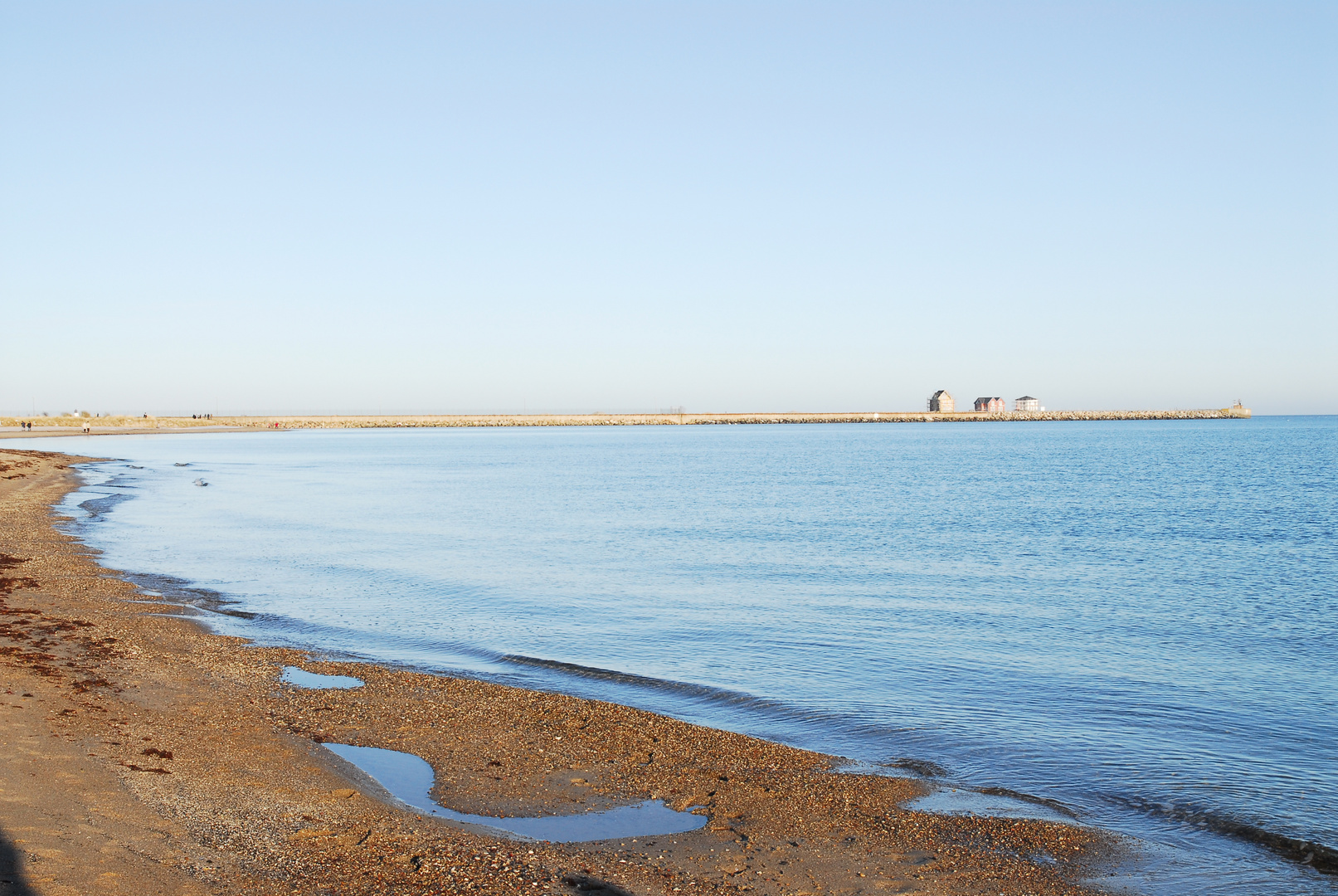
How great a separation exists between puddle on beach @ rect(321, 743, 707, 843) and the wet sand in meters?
0.20

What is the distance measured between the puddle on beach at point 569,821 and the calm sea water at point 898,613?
3.40 meters

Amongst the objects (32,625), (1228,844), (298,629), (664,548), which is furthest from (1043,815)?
(664,548)

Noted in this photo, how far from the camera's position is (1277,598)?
23.8 metres

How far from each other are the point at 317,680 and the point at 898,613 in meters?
12.9

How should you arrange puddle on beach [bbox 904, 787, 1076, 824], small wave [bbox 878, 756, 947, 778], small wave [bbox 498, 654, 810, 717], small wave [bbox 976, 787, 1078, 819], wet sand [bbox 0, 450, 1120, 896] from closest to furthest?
1. wet sand [bbox 0, 450, 1120, 896]
2. puddle on beach [bbox 904, 787, 1076, 824]
3. small wave [bbox 976, 787, 1078, 819]
4. small wave [bbox 878, 756, 947, 778]
5. small wave [bbox 498, 654, 810, 717]

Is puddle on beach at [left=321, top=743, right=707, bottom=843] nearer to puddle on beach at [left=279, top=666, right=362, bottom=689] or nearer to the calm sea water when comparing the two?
the calm sea water

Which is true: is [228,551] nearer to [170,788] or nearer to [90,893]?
[170,788]

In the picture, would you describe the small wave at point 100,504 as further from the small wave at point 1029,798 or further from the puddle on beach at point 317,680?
the small wave at point 1029,798

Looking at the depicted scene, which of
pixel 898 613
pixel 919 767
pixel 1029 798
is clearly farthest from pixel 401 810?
pixel 898 613

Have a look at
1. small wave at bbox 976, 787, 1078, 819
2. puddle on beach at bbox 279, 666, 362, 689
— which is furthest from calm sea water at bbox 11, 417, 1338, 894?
puddle on beach at bbox 279, 666, 362, 689

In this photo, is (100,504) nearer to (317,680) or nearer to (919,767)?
(317,680)

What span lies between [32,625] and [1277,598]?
92.2 feet

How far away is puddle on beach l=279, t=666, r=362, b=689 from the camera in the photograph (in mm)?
14422

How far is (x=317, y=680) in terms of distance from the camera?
14781 millimetres
